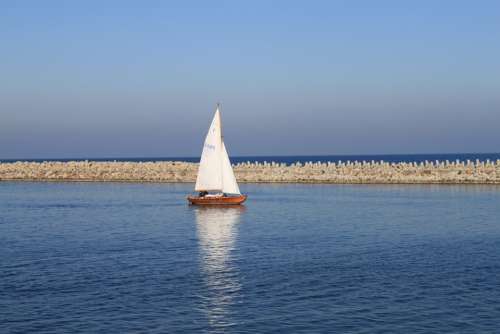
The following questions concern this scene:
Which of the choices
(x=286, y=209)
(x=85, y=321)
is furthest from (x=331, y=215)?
(x=85, y=321)

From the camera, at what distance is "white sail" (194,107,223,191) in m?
54.7

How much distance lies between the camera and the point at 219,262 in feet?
94.8

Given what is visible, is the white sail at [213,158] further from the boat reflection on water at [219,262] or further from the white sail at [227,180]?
the boat reflection on water at [219,262]

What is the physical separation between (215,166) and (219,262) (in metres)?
26.3

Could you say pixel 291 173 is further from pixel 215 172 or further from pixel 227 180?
pixel 215 172

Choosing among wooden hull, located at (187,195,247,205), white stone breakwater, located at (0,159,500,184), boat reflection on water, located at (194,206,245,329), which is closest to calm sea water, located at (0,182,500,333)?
boat reflection on water, located at (194,206,245,329)

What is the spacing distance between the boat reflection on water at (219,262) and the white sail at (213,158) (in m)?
4.82

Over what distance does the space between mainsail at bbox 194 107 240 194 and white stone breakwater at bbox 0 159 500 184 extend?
1129 inches

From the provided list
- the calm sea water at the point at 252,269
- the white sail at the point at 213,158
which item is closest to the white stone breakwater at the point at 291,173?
the calm sea water at the point at 252,269

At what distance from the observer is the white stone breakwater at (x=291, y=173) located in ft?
258

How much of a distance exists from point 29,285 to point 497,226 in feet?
84.9

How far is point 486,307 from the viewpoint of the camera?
2105 cm

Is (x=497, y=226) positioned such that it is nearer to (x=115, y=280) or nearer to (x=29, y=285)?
(x=115, y=280)

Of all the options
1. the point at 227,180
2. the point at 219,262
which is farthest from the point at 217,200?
the point at 219,262
